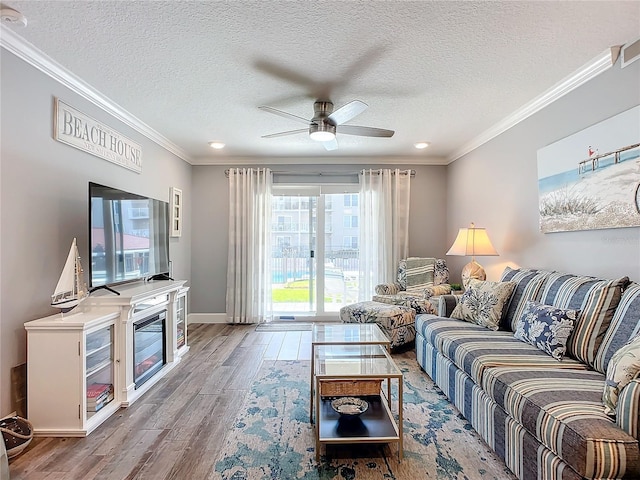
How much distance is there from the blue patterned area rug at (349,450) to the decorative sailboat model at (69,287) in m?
1.38

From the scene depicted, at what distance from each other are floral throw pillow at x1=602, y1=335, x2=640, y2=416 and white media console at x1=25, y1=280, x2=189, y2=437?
2794 mm

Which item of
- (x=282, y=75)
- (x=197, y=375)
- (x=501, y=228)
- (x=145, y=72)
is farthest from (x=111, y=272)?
(x=501, y=228)

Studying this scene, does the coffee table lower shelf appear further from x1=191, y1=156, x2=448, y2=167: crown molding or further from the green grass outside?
x1=191, y1=156, x2=448, y2=167: crown molding

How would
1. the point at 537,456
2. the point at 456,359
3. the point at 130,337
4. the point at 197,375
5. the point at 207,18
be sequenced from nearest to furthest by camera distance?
the point at 537,456 < the point at 207,18 < the point at 456,359 < the point at 130,337 < the point at 197,375

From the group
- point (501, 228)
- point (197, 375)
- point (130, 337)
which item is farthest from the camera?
point (501, 228)

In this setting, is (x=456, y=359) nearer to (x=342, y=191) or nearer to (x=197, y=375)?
(x=197, y=375)

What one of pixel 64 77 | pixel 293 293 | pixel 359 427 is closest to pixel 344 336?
pixel 359 427

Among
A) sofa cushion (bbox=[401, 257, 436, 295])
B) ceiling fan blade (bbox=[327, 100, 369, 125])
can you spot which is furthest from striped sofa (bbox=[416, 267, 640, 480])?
ceiling fan blade (bbox=[327, 100, 369, 125])

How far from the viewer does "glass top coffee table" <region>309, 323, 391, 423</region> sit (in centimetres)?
236

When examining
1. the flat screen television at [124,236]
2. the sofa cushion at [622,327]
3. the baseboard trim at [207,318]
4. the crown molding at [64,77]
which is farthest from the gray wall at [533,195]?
the crown molding at [64,77]

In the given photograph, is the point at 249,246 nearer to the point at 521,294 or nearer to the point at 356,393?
the point at 356,393

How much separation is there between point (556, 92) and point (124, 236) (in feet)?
12.3

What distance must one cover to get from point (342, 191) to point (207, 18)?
348 cm

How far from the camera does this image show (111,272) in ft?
8.81
